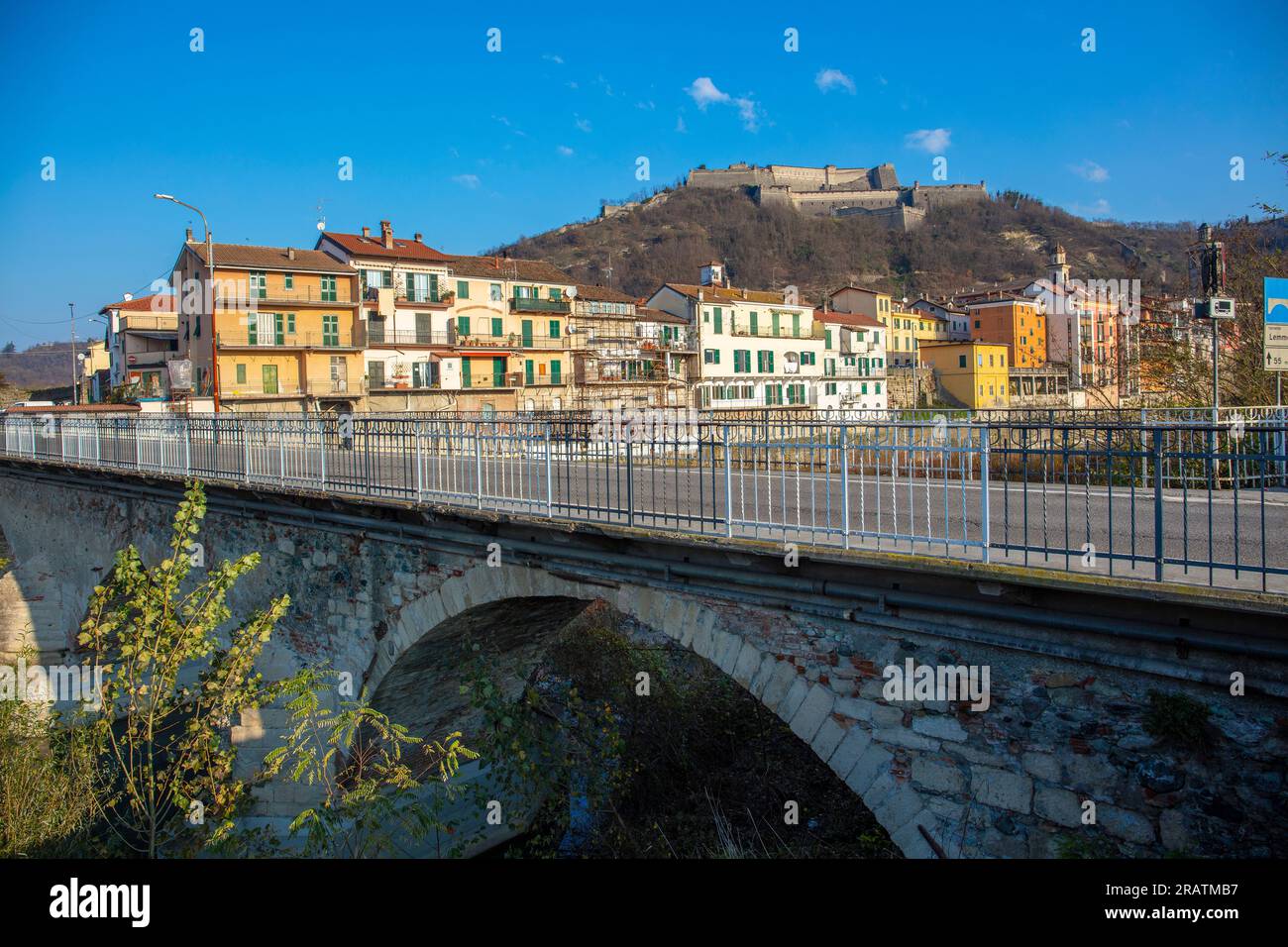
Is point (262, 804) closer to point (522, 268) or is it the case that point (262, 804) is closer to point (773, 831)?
point (773, 831)

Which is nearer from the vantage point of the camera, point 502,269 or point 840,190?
point 502,269

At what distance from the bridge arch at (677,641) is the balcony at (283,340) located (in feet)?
101

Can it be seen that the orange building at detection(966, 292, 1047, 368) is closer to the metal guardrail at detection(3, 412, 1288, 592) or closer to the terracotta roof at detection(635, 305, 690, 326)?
the terracotta roof at detection(635, 305, 690, 326)

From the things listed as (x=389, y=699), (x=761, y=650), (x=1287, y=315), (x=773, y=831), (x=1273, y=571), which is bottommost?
(x=773, y=831)

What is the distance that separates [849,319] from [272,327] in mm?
37977

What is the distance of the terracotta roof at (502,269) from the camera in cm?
4913

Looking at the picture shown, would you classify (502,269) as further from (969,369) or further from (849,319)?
(969,369)

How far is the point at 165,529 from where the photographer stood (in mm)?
16156

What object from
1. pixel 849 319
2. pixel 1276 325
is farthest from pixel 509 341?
pixel 1276 325

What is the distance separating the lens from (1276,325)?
8953mm

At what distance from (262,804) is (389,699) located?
2418 mm

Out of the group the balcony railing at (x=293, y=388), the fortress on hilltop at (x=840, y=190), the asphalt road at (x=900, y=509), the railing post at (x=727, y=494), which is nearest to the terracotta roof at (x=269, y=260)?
the balcony railing at (x=293, y=388)

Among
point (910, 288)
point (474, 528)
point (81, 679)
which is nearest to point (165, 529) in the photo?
point (81, 679)

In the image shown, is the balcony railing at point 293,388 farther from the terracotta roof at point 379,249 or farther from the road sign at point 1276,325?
the road sign at point 1276,325
